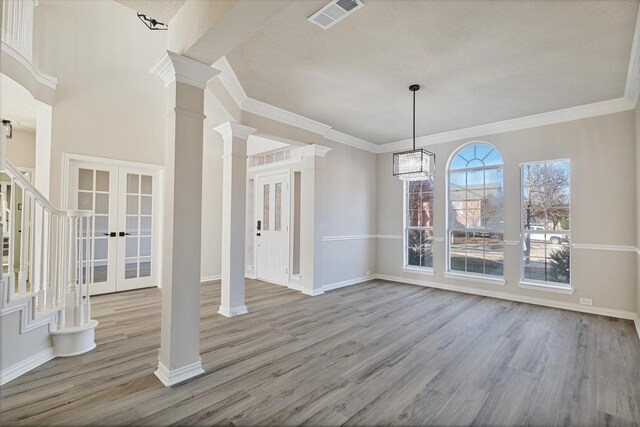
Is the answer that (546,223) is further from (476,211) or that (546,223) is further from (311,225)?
(311,225)

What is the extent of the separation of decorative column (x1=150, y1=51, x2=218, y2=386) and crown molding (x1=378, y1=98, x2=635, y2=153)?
4.48 m

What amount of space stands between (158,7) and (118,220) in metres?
4.12

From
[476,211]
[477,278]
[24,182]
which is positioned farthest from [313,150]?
[24,182]

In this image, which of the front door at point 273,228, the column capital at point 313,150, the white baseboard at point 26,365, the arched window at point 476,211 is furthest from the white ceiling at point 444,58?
the white baseboard at point 26,365

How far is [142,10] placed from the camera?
2363mm

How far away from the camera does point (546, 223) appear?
4.73 m

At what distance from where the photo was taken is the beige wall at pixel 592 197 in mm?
4102

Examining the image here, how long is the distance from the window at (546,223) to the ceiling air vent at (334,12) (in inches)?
157

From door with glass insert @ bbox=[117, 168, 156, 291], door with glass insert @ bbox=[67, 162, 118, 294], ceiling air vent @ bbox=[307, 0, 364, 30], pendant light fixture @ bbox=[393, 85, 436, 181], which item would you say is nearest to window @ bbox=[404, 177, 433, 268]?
pendant light fixture @ bbox=[393, 85, 436, 181]

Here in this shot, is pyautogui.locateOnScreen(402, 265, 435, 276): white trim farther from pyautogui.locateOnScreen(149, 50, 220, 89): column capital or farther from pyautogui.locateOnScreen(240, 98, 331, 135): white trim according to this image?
pyautogui.locateOnScreen(149, 50, 220, 89): column capital

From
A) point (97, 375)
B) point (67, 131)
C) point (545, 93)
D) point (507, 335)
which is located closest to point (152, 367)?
point (97, 375)

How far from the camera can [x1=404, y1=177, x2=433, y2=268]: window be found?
19.7ft

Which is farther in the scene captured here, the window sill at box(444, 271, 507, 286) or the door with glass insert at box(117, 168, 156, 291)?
the door with glass insert at box(117, 168, 156, 291)

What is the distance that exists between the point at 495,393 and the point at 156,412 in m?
2.38
